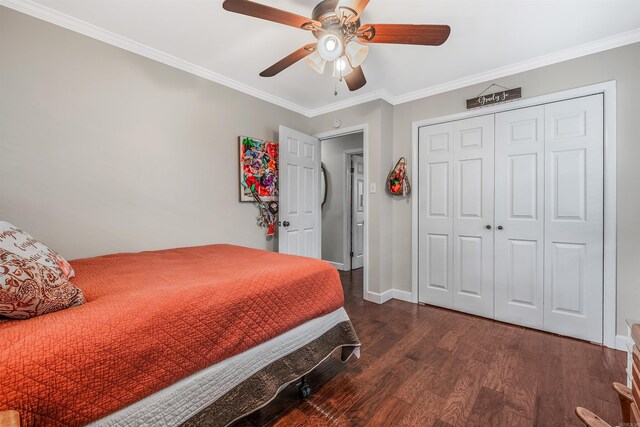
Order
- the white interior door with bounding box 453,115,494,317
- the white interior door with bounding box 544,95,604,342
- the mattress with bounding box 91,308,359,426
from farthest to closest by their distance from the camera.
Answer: the white interior door with bounding box 453,115,494,317, the white interior door with bounding box 544,95,604,342, the mattress with bounding box 91,308,359,426

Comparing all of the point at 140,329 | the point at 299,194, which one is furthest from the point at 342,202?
the point at 140,329

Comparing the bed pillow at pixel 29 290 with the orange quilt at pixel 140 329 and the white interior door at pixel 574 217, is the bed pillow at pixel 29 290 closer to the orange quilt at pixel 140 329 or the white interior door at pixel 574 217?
the orange quilt at pixel 140 329

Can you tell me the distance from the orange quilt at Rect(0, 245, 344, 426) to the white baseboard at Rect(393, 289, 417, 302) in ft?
6.26

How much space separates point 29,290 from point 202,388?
675mm

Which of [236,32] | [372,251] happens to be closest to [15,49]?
[236,32]

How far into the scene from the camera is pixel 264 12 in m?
1.50

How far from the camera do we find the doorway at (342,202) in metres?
4.77

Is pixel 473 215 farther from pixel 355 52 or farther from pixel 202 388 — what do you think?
pixel 202 388

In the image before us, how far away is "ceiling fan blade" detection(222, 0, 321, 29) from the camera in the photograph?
142cm

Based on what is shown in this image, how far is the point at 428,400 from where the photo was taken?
161 cm

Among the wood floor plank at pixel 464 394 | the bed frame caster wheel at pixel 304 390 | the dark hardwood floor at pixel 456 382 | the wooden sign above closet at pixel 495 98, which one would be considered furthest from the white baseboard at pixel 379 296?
the wooden sign above closet at pixel 495 98

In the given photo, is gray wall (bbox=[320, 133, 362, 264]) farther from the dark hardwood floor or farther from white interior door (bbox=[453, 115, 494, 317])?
the dark hardwood floor

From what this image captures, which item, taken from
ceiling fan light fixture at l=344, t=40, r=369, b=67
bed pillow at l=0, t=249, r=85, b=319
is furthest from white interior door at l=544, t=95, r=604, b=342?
bed pillow at l=0, t=249, r=85, b=319

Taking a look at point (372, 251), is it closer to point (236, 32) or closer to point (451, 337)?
point (451, 337)
